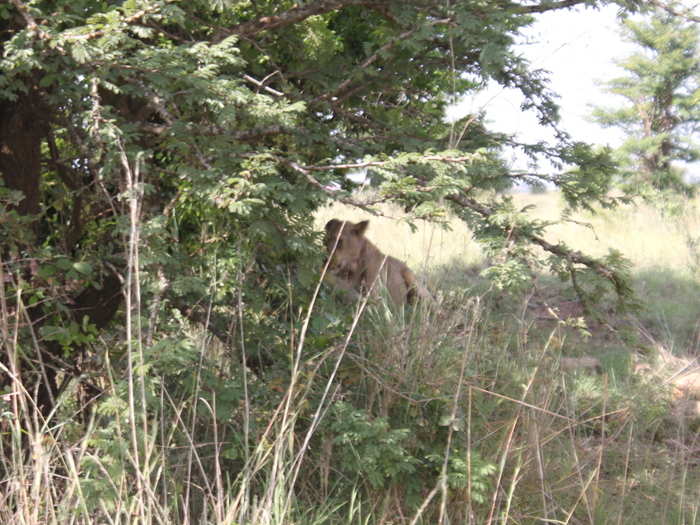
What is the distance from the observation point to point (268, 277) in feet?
13.0

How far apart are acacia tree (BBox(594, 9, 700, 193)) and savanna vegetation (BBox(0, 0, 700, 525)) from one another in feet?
58.9

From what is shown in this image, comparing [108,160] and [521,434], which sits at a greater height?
[108,160]

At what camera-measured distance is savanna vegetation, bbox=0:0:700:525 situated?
2896mm

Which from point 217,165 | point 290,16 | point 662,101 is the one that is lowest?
point 662,101

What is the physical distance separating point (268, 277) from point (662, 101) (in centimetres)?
2038

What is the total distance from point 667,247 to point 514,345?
19.1ft

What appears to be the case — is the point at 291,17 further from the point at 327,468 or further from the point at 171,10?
the point at 327,468

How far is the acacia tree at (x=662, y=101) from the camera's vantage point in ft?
69.1

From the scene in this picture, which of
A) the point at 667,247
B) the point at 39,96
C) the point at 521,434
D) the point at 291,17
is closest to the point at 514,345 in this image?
the point at 521,434

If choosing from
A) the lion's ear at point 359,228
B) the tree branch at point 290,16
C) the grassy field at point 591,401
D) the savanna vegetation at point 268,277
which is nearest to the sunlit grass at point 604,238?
the grassy field at point 591,401

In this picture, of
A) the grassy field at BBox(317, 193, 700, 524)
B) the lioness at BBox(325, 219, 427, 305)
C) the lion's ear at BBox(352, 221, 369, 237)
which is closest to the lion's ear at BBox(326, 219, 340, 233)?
the lioness at BBox(325, 219, 427, 305)

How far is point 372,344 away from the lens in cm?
402

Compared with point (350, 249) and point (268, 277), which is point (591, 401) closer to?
point (350, 249)

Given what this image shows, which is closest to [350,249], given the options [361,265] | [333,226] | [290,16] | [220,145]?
[361,265]
